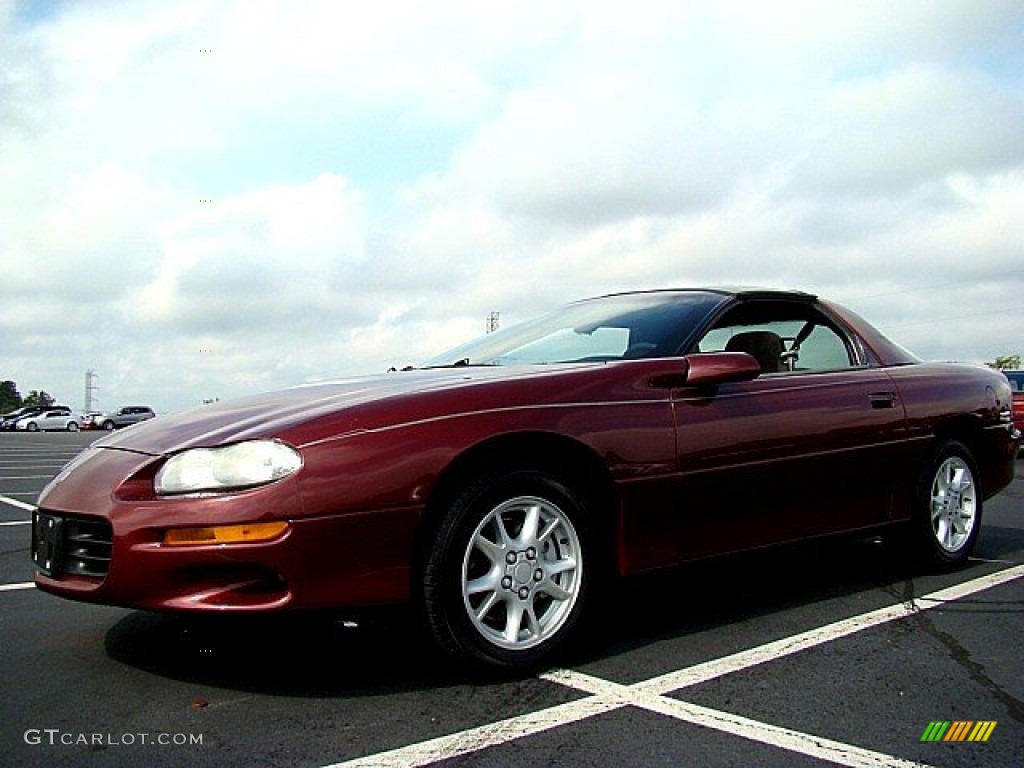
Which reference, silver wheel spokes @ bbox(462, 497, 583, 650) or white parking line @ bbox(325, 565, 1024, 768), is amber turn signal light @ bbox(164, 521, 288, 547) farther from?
white parking line @ bbox(325, 565, 1024, 768)

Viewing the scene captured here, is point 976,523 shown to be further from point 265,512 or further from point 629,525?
point 265,512

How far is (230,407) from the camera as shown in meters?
3.73

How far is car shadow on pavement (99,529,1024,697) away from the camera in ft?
10.7

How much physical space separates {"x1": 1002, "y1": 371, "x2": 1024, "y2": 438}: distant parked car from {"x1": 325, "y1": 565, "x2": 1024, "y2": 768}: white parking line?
40.9 feet

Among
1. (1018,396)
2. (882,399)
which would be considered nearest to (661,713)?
(882,399)

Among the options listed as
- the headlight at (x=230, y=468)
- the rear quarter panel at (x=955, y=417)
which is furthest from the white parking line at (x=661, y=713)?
the rear quarter panel at (x=955, y=417)

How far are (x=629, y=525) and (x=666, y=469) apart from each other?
264mm

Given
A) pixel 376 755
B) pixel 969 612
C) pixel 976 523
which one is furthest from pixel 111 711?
pixel 976 523

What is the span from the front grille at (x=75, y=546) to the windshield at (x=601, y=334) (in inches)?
70.7

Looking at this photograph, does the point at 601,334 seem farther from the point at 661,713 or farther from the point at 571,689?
the point at 661,713

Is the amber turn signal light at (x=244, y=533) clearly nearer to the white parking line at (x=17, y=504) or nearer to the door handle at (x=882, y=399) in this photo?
the door handle at (x=882, y=399)

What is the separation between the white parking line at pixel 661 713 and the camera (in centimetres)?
261

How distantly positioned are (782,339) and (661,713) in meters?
2.27

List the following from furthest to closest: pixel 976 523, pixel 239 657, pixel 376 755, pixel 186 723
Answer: pixel 976 523, pixel 239 657, pixel 186 723, pixel 376 755
